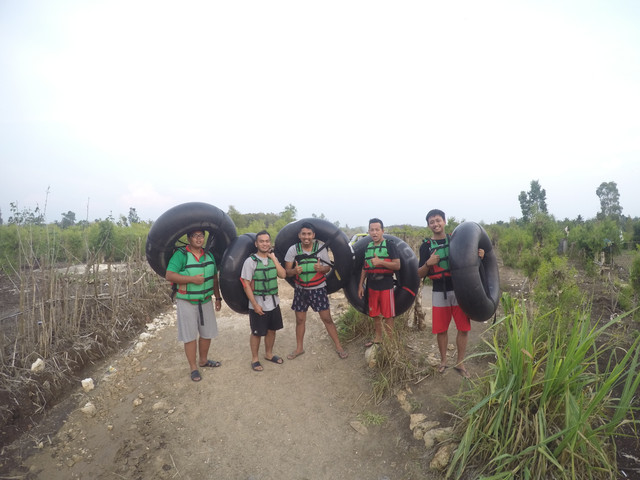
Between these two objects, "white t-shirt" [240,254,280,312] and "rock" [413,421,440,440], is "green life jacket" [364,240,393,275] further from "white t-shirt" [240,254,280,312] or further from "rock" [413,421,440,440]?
"rock" [413,421,440,440]

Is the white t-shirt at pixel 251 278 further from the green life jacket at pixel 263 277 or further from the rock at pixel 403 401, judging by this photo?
the rock at pixel 403 401

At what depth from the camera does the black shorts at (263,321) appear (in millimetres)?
3846

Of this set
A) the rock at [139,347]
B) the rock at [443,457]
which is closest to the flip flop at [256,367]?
the rock at [139,347]

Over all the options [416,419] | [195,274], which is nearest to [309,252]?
[195,274]

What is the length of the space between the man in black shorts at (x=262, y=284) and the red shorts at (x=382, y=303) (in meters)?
1.12

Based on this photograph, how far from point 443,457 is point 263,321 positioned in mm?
2243

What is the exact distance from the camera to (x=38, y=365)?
3674 millimetres

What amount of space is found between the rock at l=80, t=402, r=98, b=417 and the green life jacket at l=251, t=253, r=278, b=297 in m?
1.98

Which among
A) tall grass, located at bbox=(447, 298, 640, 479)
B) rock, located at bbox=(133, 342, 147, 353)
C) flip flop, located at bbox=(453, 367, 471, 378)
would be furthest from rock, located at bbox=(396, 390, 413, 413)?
rock, located at bbox=(133, 342, 147, 353)

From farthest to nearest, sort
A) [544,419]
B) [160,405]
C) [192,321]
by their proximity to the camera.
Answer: [192,321] < [160,405] < [544,419]

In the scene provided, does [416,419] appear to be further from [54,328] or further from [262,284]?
[54,328]

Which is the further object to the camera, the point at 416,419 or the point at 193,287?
the point at 193,287

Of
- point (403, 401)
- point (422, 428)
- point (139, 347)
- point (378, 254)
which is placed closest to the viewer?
point (422, 428)

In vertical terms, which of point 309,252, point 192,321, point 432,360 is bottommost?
point 432,360
